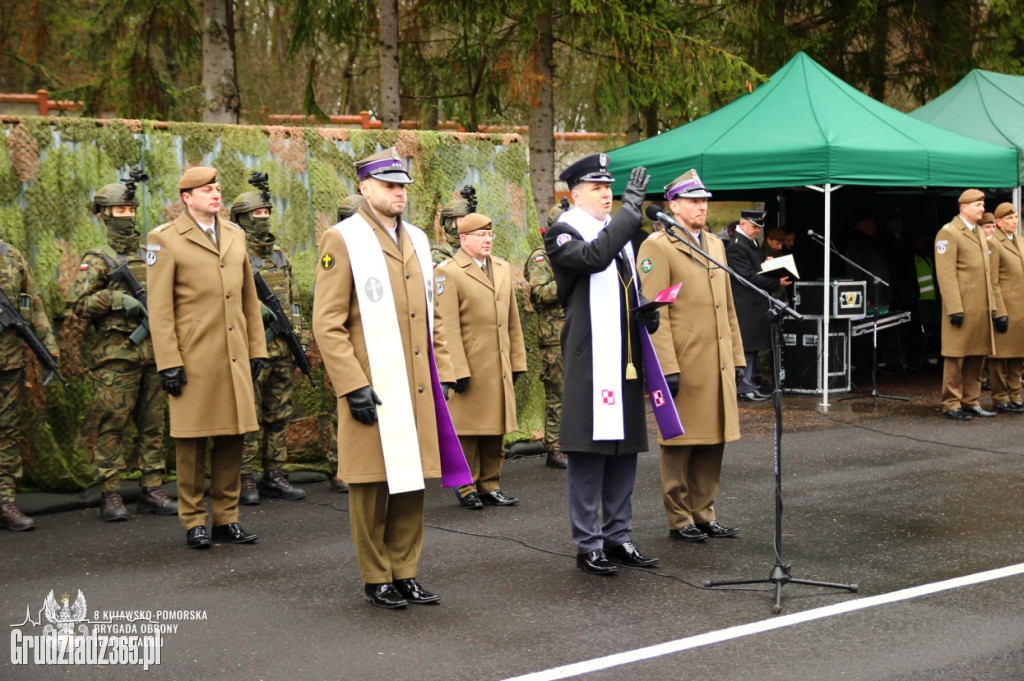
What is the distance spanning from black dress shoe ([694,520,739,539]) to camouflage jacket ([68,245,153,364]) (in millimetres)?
3708

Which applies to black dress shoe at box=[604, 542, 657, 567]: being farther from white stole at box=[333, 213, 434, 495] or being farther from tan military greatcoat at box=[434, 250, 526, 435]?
tan military greatcoat at box=[434, 250, 526, 435]

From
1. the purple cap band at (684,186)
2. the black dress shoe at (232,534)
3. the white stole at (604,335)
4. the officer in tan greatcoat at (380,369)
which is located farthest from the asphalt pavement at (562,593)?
the purple cap band at (684,186)

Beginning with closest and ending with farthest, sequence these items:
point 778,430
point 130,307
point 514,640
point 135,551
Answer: point 514,640 < point 778,430 < point 135,551 < point 130,307

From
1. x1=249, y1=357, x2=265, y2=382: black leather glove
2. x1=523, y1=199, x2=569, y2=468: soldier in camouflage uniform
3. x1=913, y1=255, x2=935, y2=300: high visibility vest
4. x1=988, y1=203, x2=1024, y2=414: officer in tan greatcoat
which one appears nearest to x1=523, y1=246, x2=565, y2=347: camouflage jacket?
x1=523, y1=199, x2=569, y2=468: soldier in camouflage uniform

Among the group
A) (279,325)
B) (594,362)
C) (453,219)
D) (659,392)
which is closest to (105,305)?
(279,325)


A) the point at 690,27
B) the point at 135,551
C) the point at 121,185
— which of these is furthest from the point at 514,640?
the point at 690,27

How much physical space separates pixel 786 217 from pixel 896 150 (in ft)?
14.9

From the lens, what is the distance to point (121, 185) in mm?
7852

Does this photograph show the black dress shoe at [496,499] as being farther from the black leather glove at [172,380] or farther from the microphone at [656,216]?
the microphone at [656,216]

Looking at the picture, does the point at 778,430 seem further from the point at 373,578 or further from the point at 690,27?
the point at 690,27

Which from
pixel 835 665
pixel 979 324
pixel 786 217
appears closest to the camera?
pixel 835 665

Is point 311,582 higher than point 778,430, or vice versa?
point 778,430

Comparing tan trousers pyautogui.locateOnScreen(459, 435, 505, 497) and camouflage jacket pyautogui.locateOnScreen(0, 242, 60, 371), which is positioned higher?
camouflage jacket pyautogui.locateOnScreen(0, 242, 60, 371)

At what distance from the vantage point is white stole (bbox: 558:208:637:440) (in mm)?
6309
